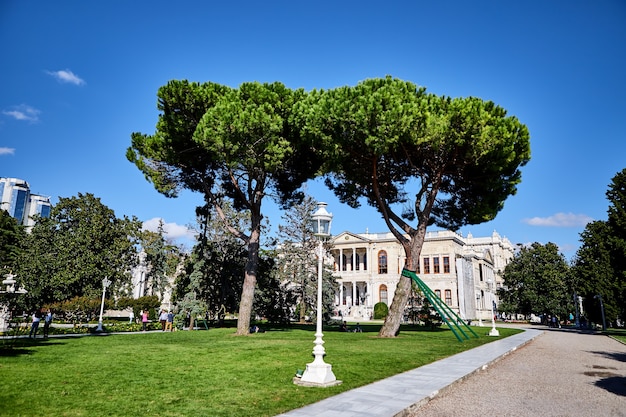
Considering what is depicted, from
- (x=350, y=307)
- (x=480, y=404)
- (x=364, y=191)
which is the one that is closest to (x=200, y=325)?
(x=364, y=191)

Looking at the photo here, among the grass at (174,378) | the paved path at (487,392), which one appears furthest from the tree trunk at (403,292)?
the paved path at (487,392)

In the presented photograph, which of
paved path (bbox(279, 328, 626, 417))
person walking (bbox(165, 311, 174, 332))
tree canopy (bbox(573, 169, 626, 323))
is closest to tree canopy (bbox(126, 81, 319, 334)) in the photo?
person walking (bbox(165, 311, 174, 332))

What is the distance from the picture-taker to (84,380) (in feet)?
24.4

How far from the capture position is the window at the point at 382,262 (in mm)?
54812

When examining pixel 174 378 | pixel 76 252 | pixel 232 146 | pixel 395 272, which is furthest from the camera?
pixel 395 272

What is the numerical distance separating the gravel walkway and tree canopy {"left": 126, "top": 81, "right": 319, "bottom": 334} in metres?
10.8

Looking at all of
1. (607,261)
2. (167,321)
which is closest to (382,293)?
(607,261)

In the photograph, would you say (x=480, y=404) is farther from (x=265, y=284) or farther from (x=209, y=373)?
(x=265, y=284)

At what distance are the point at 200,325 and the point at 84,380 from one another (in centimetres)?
2067

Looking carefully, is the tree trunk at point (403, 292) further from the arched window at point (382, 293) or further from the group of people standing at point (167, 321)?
the arched window at point (382, 293)

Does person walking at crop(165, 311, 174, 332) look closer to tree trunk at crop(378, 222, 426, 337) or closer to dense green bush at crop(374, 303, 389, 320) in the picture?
tree trunk at crop(378, 222, 426, 337)

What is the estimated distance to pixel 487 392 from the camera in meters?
7.38

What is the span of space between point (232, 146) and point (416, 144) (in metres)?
7.10

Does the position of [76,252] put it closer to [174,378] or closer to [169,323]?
[169,323]
